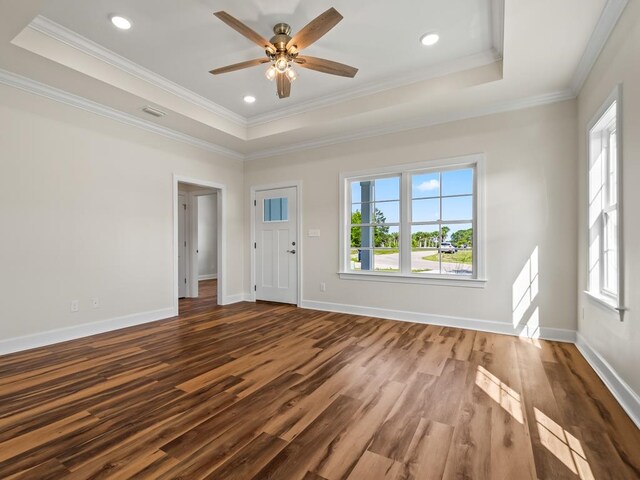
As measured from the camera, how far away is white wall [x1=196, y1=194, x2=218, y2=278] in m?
9.21

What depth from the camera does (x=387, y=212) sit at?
4625 millimetres

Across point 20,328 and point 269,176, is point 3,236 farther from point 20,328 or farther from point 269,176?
point 269,176

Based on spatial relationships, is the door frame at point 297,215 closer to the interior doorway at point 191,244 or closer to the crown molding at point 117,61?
the interior doorway at point 191,244

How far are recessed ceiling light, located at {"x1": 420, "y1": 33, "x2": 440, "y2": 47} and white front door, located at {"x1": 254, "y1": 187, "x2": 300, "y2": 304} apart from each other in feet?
9.67

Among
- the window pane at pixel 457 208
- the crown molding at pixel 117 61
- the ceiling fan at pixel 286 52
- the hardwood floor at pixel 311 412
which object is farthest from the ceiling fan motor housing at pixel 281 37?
the hardwood floor at pixel 311 412

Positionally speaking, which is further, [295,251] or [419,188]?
[295,251]

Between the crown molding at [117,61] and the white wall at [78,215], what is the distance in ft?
2.72

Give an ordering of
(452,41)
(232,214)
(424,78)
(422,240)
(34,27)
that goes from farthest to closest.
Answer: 1. (232,214)
2. (422,240)
3. (424,78)
4. (452,41)
5. (34,27)

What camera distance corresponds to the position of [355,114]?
13.2ft

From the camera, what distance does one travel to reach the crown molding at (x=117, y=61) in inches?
108

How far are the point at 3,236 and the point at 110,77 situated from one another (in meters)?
1.96

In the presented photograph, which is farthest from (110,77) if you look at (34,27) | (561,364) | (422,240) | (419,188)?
(561,364)

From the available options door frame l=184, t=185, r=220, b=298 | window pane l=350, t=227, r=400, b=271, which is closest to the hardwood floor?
window pane l=350, t=227, r=400, b=271

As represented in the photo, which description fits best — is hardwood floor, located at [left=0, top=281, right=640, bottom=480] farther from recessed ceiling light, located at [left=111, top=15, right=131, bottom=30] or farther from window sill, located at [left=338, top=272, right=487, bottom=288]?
recessed ceiling light, located at [left=111, top=15, right=131, bottom=30]
